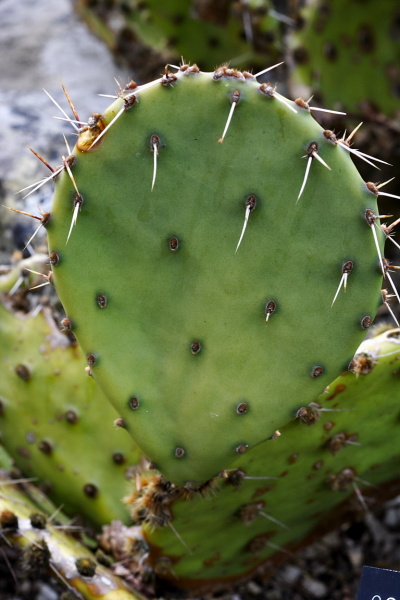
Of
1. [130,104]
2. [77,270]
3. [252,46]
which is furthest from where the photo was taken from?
[252,46]

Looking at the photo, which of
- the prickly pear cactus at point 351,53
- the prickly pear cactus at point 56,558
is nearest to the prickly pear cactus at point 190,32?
the prickly pear cactus at point 351,53

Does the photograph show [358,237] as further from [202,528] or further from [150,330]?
[202,528]

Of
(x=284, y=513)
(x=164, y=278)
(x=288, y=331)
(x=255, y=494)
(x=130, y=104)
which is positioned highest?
(x=130, y=104)

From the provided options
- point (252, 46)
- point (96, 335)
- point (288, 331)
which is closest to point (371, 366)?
point (288, 331)

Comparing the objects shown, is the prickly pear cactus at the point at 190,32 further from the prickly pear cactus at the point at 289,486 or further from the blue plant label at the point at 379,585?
the blue plant label at the point at 379,585

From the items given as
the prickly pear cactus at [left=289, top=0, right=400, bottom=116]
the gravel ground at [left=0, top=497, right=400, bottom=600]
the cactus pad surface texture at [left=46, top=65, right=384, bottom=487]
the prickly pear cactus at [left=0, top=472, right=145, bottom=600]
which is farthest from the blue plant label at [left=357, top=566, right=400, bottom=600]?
the prickly pear cactus at [left=289, top=0, right=400, bottom=116]

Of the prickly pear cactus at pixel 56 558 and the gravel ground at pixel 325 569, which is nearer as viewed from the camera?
the prickly pear cactus at pixel 56 558
